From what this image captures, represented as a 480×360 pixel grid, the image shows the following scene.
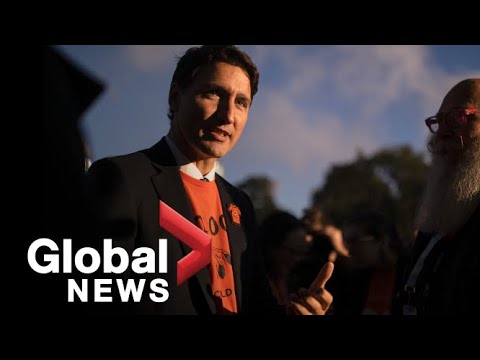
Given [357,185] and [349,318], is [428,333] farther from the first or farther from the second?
[357,185]

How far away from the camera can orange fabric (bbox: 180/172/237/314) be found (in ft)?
9.05

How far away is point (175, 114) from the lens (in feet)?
9.84

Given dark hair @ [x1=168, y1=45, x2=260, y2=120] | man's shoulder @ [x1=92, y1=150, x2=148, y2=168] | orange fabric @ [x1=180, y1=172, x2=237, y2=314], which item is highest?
dark hair @ [x1=168, y1=45, x2=260, y2=120]

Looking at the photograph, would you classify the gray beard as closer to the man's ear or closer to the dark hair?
the dark hair

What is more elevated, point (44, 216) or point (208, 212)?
point (208, 212)

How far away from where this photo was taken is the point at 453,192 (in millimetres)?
3432

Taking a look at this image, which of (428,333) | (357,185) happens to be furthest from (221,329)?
(357,185)

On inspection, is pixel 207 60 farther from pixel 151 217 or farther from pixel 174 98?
pixel 151 217

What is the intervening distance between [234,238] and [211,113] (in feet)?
2.00

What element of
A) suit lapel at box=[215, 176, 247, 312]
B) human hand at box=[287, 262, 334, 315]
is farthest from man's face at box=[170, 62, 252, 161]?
human hand at box=[287, 262, 334, 315]

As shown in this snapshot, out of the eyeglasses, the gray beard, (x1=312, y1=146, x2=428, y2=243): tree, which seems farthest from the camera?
(x1=312, y1=146, x2=428, y2=243): tree

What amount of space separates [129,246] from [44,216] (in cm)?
136

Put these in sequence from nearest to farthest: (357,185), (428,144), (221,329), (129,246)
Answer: (221,329)
(129,246)
(428,144)
(357,185)

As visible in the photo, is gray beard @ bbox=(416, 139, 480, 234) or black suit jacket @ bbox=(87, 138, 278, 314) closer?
black suit jacket @ bbox=(87, 138, 278, 314)
